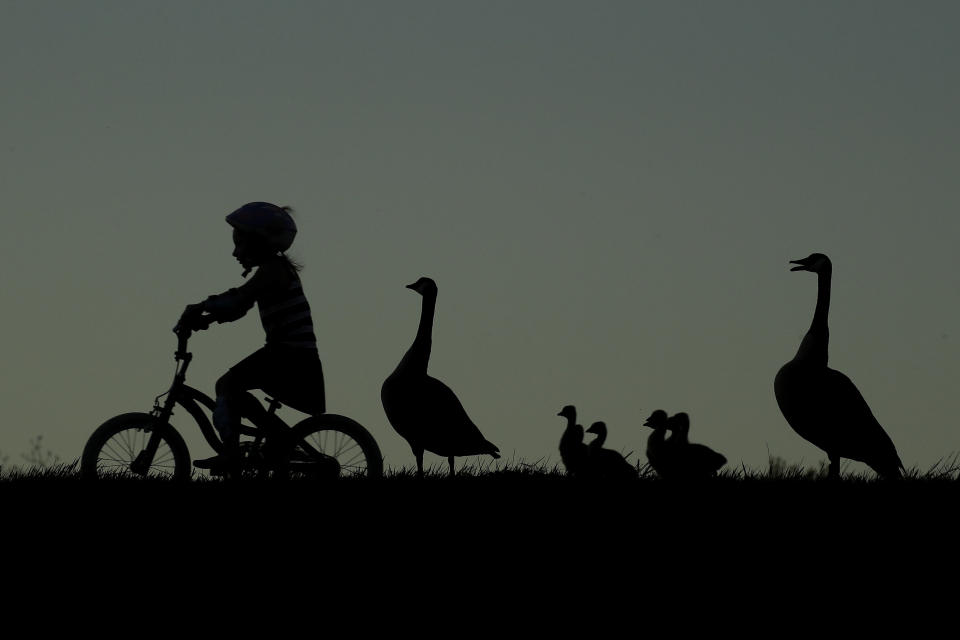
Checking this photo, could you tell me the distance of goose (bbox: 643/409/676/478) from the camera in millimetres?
14580

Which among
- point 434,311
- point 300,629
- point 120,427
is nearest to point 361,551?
point 300,629

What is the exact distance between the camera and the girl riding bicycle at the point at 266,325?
10.9m

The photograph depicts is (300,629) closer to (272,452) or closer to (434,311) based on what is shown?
(272,452)

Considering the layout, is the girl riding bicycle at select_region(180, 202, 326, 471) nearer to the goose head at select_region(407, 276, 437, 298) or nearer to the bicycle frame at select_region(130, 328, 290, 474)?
the bicycle frame at select_region(130, 328, 290, 474)

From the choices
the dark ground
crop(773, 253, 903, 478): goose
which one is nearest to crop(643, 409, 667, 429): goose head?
crop(773, 253, 903, 478): goose

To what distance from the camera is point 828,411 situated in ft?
46.9

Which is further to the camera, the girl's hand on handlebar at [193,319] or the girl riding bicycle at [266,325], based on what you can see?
the girl's hand on handlebar at [193,319]

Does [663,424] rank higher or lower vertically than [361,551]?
higher

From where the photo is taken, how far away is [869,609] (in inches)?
327

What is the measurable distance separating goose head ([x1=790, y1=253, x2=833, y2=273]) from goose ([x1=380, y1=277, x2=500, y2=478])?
417 cm

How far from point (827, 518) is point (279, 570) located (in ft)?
14.6

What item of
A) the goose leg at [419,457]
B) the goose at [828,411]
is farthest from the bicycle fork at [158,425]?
the goose at [828,411]

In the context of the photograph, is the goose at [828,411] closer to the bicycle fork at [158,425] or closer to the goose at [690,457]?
the goose at [690,457]

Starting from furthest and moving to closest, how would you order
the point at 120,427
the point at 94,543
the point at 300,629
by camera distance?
1. the point at 120,427
2. the point at 94,543
3. the point at 300,629
